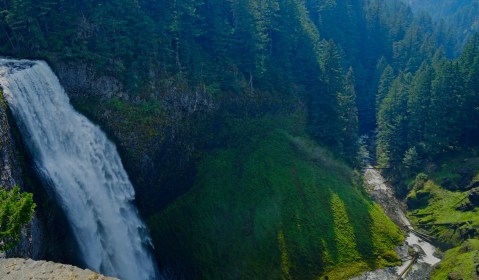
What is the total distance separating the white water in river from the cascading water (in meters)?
25.2

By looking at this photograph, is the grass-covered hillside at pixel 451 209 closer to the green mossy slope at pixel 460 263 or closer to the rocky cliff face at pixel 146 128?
the green mossy slope at pixel 460 263

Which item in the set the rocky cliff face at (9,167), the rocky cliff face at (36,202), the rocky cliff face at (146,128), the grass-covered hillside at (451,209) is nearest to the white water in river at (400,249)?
the grass-covered hillside at (451,209)

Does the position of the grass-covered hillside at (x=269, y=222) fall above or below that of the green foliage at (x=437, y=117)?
below

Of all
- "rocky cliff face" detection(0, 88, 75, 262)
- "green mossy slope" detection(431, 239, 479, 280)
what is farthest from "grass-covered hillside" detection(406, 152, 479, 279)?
"rocky cliff face" detection(0, 88, 75, 262)

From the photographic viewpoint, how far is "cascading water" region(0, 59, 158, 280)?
113ft

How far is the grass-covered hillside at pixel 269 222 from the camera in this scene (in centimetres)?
4438

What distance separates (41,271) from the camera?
531 inches

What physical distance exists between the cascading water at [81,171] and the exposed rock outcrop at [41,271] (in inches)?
834

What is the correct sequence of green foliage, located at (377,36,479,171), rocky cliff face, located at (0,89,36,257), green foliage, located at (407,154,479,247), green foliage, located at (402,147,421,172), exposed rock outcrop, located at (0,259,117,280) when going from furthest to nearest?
green foliage, located at (377,36,479,171), green foliage, located at (402,147,421,172), green foliage, located at (407,154,479,247), rocky cliff face, located at (0,89,36,257), exposed rock outcrop, located at (0,259,117,280)

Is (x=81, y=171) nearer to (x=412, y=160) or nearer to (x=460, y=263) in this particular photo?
(x=460, y=263)

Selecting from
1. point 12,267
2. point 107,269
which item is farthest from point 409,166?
point 12,267

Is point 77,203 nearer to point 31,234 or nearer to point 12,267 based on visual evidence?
point 31,234

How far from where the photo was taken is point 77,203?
3550cm

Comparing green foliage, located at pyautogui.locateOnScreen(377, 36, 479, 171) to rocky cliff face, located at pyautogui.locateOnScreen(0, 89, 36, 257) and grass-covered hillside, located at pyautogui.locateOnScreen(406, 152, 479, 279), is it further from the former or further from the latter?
rocky cliff face, located at pyautogui.locateOnScreen(0, 89, 36, 257)
